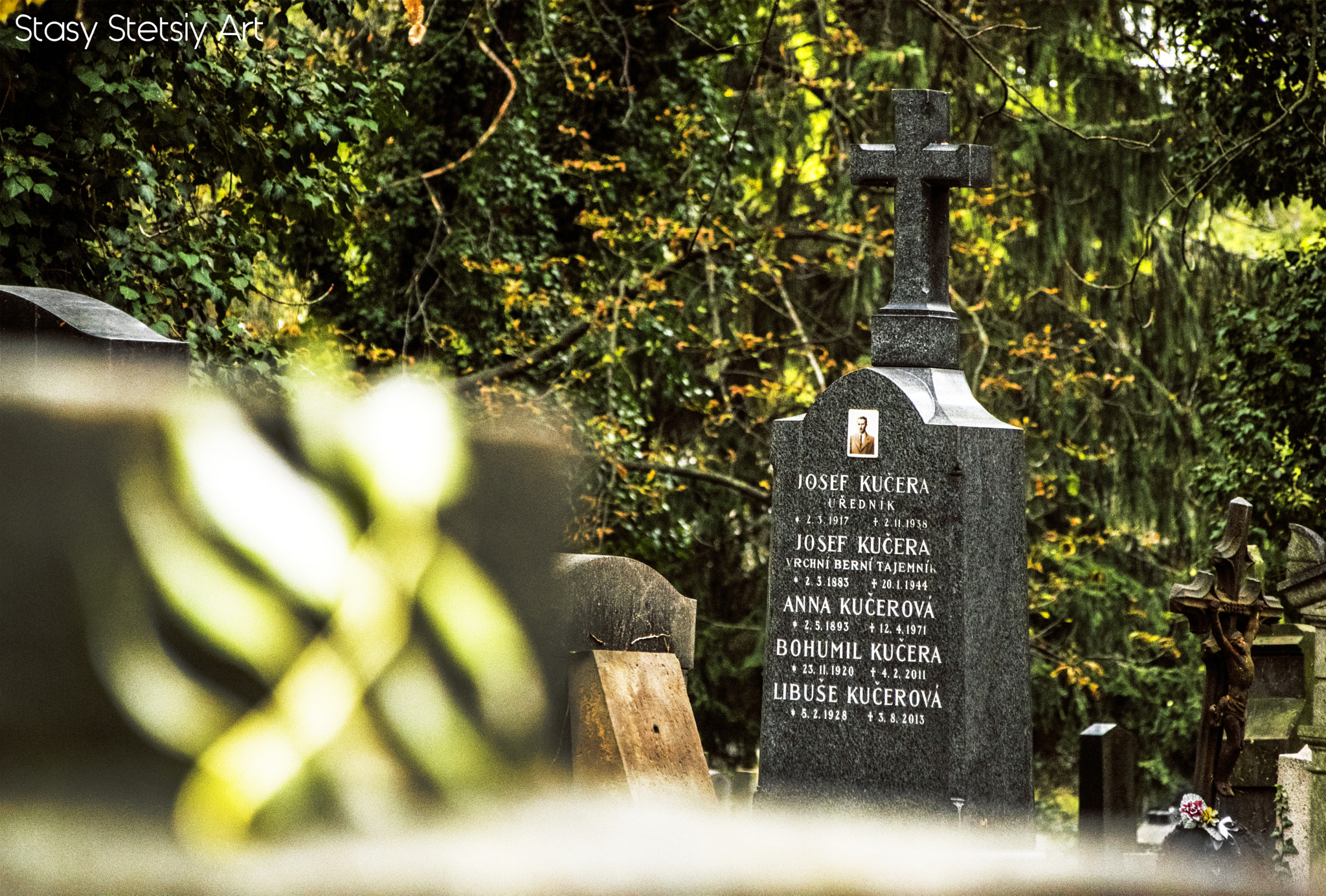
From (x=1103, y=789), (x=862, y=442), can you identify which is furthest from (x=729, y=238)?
(x=1103, y=789)

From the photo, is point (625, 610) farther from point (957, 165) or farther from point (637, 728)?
point (957, 165)

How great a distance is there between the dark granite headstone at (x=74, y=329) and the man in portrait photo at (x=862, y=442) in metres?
4.37

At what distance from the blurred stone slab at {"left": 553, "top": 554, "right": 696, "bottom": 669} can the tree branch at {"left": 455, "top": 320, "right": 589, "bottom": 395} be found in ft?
14.4

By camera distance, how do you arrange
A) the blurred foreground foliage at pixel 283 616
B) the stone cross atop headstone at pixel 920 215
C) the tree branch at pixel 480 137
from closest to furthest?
the blurred foreground foliage at pixel 283 616, the stone cross atop headstone at pixel 920 215, the tree branch at pixel 480 137

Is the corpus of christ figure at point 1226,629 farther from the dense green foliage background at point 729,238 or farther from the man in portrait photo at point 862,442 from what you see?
the man in portrait photo at point 862,442

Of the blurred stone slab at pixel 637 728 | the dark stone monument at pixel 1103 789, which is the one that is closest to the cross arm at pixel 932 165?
the blurred stone slab at pixel 637 728

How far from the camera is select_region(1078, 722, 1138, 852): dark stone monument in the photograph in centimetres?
757

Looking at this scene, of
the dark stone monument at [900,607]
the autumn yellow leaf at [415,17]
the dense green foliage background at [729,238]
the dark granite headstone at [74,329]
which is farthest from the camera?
the dense green foliage background at [729,238]

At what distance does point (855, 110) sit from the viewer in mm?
14047

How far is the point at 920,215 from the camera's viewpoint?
24.6 feet

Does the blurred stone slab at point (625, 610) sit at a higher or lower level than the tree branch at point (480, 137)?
lower

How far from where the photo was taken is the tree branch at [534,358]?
12039mm

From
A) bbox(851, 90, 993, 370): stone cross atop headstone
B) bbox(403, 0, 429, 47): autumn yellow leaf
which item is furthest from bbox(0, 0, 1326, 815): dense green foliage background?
bbox(403, 0, 429, 47): autumn yellow leaf

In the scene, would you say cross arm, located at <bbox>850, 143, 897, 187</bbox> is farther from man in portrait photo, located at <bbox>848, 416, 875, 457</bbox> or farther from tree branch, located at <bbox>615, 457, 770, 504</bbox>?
tree branch, located at <bbox>615, 457, 770, 504</bbox>
